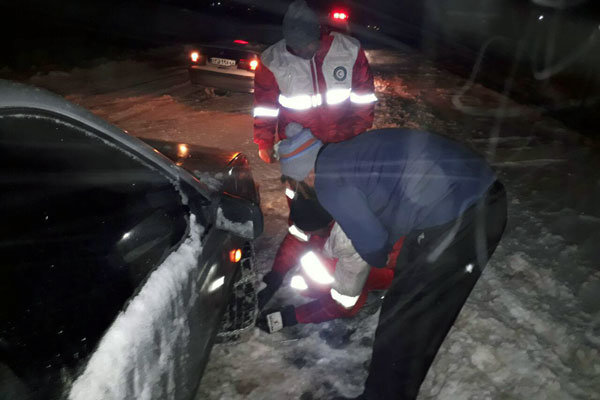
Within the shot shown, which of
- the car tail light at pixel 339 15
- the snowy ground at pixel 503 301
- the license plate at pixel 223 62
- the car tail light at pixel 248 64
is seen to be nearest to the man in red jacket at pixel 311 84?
the snowy ground at pixel 503 301

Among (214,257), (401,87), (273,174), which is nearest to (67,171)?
(214,257)

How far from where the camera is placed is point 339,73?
282cm

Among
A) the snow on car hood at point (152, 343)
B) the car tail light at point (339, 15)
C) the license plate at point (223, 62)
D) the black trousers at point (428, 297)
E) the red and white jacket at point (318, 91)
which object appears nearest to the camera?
the snow on car hood at point (152, 343)

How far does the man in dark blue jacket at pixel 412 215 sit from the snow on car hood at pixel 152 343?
71 cm

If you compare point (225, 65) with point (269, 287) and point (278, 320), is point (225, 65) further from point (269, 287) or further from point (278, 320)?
point (278, 320)

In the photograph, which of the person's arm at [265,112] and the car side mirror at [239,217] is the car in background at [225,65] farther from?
the car side mirror at [239,217]

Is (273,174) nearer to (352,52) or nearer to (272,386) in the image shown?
(352,52)

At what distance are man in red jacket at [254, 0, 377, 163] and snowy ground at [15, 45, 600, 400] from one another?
1204mm

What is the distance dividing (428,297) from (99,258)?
1454 mm

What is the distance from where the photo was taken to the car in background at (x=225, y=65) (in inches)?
253

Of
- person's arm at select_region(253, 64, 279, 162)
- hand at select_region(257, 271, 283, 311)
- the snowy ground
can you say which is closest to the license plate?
the snowy ground

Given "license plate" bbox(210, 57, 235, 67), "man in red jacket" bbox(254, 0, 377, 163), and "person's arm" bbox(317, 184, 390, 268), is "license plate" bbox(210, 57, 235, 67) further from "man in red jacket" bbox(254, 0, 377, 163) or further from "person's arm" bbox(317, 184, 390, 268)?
"person's arm" bbox(317, 184, 390, 268)

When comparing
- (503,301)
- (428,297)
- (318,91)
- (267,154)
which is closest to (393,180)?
(428,297)

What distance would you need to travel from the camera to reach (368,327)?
2672 millimetres
